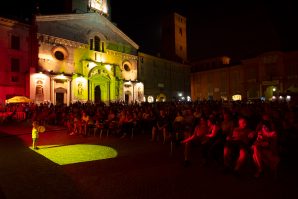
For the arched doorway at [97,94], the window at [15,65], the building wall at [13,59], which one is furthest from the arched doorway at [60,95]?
the arched doorway at [97,94]

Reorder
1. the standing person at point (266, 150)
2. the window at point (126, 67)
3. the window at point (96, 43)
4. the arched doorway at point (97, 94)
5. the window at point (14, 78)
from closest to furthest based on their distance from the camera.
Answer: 1. the standing person at point (266, 150)
2. the window at point (14, 78)
3. the window at point (96, 43)
4. the arched doorway at point (97, 94)
5. the window at point (126, 67)

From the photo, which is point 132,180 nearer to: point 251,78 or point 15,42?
point 15,42

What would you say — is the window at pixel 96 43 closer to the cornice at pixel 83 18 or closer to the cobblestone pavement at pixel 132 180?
the cornice at pixel 83 18

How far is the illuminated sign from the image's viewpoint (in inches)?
1381

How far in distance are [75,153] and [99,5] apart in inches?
1226

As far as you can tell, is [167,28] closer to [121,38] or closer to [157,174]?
[121,38]

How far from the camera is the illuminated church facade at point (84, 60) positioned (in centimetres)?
2788

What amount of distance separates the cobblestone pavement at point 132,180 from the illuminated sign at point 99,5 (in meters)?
30.3

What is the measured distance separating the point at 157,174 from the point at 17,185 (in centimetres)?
350

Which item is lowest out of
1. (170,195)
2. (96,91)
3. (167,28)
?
(170,195)

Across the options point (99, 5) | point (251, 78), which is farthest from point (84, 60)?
point (251, 78)

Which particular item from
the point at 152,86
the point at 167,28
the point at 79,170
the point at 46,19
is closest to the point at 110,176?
the point at 79,170

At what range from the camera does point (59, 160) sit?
8633 mm

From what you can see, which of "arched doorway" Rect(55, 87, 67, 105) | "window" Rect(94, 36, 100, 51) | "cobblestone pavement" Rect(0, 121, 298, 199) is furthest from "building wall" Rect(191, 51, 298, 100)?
"cobblestone pavement" Rect(0, 121, 298, 199)
